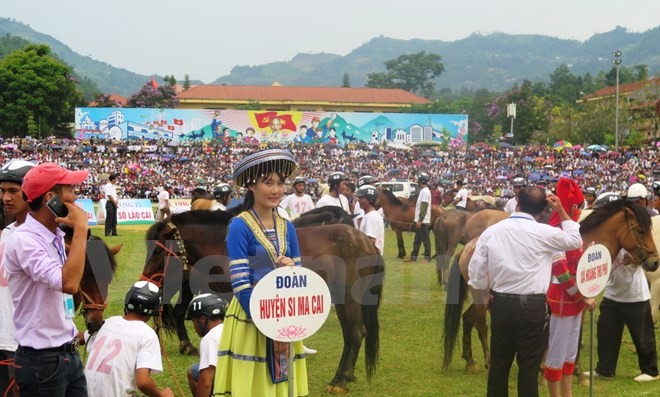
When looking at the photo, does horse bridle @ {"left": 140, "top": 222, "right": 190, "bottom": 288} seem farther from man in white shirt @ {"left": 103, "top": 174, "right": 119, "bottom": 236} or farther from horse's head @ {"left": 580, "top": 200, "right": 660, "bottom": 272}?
man in white shirt @ {"left": 103, "top": 174, "right": 119, "bottom": 236}

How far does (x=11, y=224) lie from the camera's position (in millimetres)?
5082

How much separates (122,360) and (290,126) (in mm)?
58821

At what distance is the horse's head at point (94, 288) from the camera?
4.83 metres

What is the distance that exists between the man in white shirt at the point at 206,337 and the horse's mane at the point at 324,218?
145 inches

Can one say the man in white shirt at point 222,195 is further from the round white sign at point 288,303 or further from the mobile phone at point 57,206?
the mobile phone at point 57,206

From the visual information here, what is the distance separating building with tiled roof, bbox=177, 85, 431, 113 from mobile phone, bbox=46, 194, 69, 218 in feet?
305

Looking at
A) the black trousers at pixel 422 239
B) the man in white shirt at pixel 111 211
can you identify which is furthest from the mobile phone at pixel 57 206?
the man in white shirt at pixel 111 211

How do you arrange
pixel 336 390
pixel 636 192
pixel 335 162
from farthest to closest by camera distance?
pixel 335 162 → pixel 636 192 → pixel 336 390

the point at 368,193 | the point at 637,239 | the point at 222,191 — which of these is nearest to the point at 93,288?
the point at 637,239

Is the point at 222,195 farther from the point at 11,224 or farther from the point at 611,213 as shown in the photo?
the point at 11,224

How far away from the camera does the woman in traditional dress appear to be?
15.1 ft

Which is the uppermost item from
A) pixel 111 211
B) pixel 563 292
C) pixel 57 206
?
pixel 57 206

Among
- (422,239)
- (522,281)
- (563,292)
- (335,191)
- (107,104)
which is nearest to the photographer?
(522,281)

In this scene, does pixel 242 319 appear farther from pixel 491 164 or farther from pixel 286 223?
pixel 491 164
